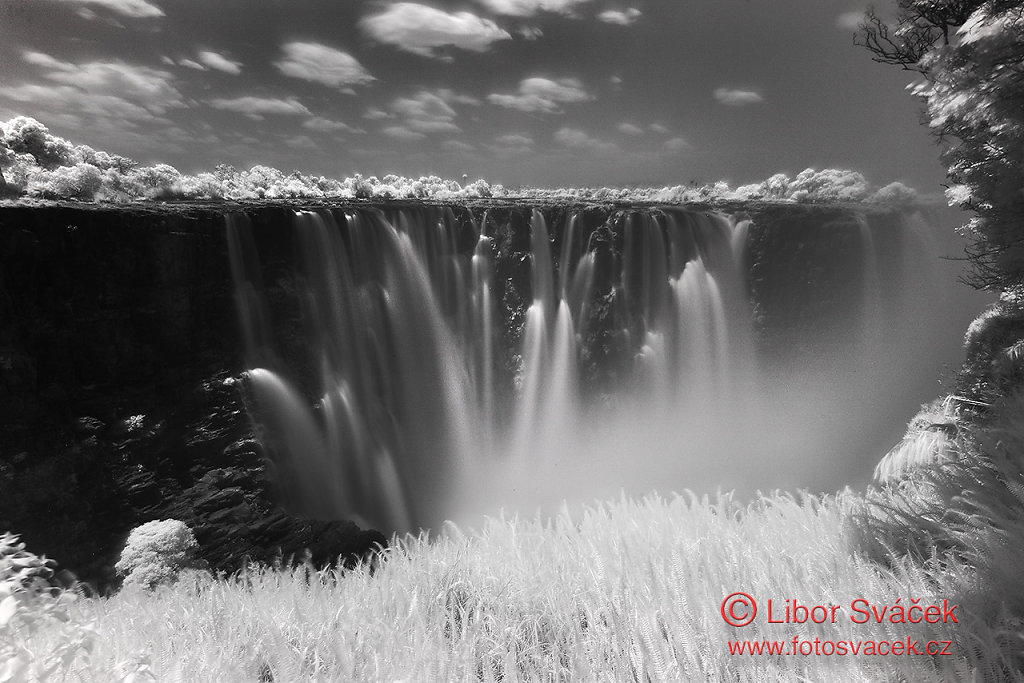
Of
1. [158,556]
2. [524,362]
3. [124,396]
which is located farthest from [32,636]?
[524,362]

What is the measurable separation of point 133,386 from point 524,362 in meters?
6.78

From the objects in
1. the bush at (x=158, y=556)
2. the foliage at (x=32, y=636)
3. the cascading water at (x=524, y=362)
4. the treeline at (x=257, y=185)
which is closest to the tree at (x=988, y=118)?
the foliage at (x=32, y=636)

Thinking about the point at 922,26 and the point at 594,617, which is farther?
the point at 922,26

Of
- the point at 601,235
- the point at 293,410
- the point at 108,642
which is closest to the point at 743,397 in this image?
the point at 601,235

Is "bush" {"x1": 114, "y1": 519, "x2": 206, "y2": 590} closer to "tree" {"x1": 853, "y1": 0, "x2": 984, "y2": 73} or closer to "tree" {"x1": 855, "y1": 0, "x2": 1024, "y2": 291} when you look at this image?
"tree" {"x1": 855, "y1": 0, "x2": 1024, "y2": 291}

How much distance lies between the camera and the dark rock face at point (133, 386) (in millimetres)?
6223

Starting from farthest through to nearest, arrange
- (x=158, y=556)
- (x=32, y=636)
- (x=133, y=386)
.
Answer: (x=133, y=386) < (x=158, y=556) < (x=32, y=636)

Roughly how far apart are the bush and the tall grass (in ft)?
11.0

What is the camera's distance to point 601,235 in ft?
36.1

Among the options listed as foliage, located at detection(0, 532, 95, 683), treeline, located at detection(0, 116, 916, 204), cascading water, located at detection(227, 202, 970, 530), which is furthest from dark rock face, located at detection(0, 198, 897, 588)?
foliage, located at detection(0, 532, 95, 683)

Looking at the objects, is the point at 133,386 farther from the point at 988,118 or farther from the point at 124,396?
the point at 988,118

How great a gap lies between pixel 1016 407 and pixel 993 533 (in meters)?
1.08

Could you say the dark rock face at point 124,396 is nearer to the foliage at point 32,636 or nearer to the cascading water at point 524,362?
the cascading water at point 524,362

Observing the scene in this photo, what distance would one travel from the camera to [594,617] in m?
1.36
